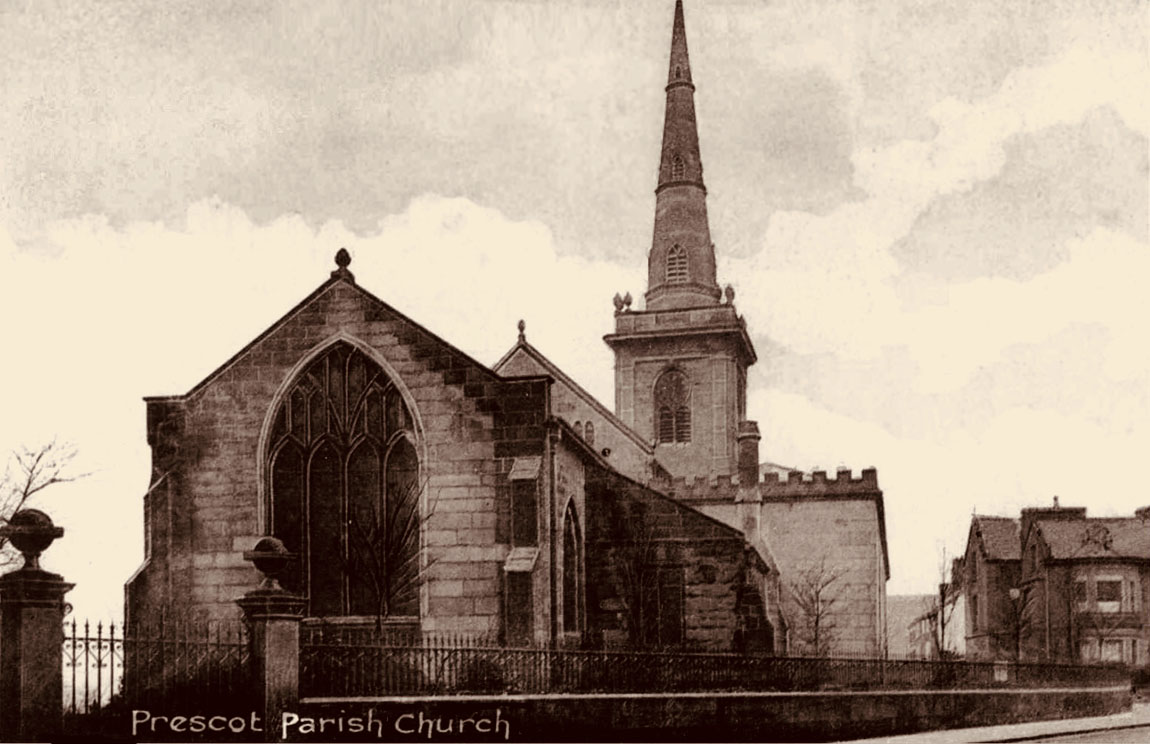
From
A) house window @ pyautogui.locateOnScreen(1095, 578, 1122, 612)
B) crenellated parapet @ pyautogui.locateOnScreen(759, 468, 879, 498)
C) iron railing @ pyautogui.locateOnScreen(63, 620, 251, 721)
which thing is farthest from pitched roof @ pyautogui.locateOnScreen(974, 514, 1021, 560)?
iron railing @ pyautogui.locateOnScreen(63, 620, 251, 721)

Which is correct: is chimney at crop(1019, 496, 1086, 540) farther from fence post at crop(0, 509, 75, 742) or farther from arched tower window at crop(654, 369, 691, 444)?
fence post at crop(0, 509, 75, 742)

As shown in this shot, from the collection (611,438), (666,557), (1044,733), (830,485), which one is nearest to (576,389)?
(611,438)

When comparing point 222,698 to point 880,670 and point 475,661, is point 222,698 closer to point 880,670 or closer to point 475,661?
point 475,661

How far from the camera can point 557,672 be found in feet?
62.9

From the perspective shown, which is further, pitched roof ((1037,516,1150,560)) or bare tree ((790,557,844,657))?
pitched roof ((1037,516,1150,560))

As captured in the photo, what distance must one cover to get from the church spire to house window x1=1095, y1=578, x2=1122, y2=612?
20.8 meters

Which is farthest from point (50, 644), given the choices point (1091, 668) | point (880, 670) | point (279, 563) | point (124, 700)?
point (1091, 668)

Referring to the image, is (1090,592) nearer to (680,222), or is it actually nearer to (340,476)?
(680,222)

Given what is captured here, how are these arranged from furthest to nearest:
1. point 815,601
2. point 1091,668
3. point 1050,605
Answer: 1. point 1050,605
2. point 815,601
3. point 1091,668

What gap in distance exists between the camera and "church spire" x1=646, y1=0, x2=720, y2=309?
52469 millimetres

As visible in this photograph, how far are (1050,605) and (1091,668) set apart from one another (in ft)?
88.4

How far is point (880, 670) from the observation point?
2417cm

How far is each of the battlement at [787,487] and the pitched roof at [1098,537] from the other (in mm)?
18578

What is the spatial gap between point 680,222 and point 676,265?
65.8 inches
